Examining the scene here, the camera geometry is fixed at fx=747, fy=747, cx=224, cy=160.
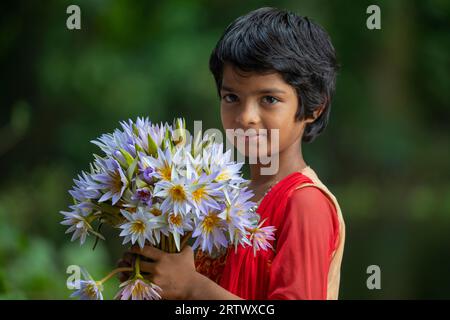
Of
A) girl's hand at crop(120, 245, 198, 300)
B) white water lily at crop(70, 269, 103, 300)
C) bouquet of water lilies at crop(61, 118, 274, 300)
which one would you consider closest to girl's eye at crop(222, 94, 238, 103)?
bouquet of water lilies at crop(61, 118, 274, 300)

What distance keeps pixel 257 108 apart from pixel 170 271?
1.20 ft

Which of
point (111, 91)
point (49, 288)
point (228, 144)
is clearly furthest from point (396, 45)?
point (228, 144)

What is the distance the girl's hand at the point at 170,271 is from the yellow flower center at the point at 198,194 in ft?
0.43

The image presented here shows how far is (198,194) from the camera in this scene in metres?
1.37

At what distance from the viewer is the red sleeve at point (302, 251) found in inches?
54.0

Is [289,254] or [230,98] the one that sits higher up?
[230,98]

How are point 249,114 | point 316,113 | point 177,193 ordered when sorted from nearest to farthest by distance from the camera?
point 177,193 → point 249,114 → point 316,113

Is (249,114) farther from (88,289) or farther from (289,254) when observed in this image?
(88,289)

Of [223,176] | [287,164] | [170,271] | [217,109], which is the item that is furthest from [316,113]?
[217,109]

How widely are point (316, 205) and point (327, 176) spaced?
524 centimetres

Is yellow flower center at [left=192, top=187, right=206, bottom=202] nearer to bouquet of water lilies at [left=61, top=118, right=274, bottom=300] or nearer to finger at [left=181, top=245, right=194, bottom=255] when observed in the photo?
bouquet of water lilies at [left=61, top=118, right=274, bottom=300]

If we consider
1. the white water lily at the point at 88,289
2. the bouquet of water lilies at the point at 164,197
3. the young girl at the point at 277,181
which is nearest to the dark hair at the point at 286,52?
the young girl at the point at 277,181

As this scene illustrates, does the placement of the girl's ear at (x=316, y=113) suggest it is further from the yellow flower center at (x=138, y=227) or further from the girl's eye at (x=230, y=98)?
the yellow flower center at (x=138, y=227)

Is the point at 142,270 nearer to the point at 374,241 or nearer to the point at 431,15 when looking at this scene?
the point at 374,241
